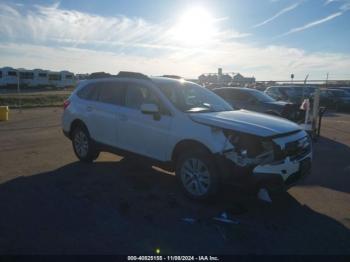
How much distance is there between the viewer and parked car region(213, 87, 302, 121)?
38.2 ft

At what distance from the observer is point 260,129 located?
5.07 meters

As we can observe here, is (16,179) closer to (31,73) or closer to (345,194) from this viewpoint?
(345,194)

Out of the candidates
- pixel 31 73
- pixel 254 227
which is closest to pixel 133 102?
pixel 254 227

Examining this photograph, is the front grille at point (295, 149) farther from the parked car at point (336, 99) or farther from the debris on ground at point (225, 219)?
the parked car at point (336, 99)

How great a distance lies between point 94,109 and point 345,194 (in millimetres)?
4839

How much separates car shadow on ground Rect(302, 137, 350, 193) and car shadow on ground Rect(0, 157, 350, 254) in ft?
4.26

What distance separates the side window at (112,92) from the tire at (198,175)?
1.98 m

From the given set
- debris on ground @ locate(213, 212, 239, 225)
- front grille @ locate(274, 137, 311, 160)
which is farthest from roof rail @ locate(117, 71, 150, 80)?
debris on ground @ locate(213, 212, 239, 225)

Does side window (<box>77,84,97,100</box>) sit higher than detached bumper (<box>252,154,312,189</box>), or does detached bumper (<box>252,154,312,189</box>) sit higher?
side window (<box>77,84,97,100</box>)

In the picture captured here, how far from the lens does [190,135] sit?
5430mm

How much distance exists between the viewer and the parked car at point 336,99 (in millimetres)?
26095

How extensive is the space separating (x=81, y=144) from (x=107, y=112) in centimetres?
125

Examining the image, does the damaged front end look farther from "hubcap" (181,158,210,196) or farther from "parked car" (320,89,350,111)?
"parked car" (320,89,350,111)

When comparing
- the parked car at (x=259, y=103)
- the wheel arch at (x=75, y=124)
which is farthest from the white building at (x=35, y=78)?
the wheel arch at (x=75, y=124)
